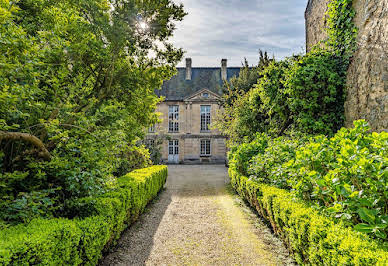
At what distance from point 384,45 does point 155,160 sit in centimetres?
1281

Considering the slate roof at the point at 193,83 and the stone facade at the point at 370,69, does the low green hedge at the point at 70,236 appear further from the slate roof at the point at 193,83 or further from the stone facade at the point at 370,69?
the slate roof at the point at 193,83

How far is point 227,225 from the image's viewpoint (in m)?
5.78

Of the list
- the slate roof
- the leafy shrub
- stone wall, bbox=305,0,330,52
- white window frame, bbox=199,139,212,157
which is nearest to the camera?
the leafy shrub

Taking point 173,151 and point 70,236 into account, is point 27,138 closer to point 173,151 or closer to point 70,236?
point 70,236

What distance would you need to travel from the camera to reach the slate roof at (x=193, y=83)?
88.1 feet

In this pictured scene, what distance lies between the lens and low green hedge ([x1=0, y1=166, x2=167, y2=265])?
7.32 feet

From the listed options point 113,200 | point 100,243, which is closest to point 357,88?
point 113,200

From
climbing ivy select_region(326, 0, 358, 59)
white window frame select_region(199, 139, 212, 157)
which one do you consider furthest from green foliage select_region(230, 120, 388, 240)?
white window frame select_region(199, 139, 212, 157)

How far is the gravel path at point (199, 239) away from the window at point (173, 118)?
18.7m

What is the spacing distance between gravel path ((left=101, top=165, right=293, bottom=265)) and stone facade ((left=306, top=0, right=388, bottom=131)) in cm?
378

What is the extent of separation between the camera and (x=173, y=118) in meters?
26.4

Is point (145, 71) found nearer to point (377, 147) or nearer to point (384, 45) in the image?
point (384, 45)

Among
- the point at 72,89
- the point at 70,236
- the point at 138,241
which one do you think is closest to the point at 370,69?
the point at 138,241

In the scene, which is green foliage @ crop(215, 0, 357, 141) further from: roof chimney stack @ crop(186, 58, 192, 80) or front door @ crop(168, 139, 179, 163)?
roof chimney stack @ crop(186, 58, 192, 80)
